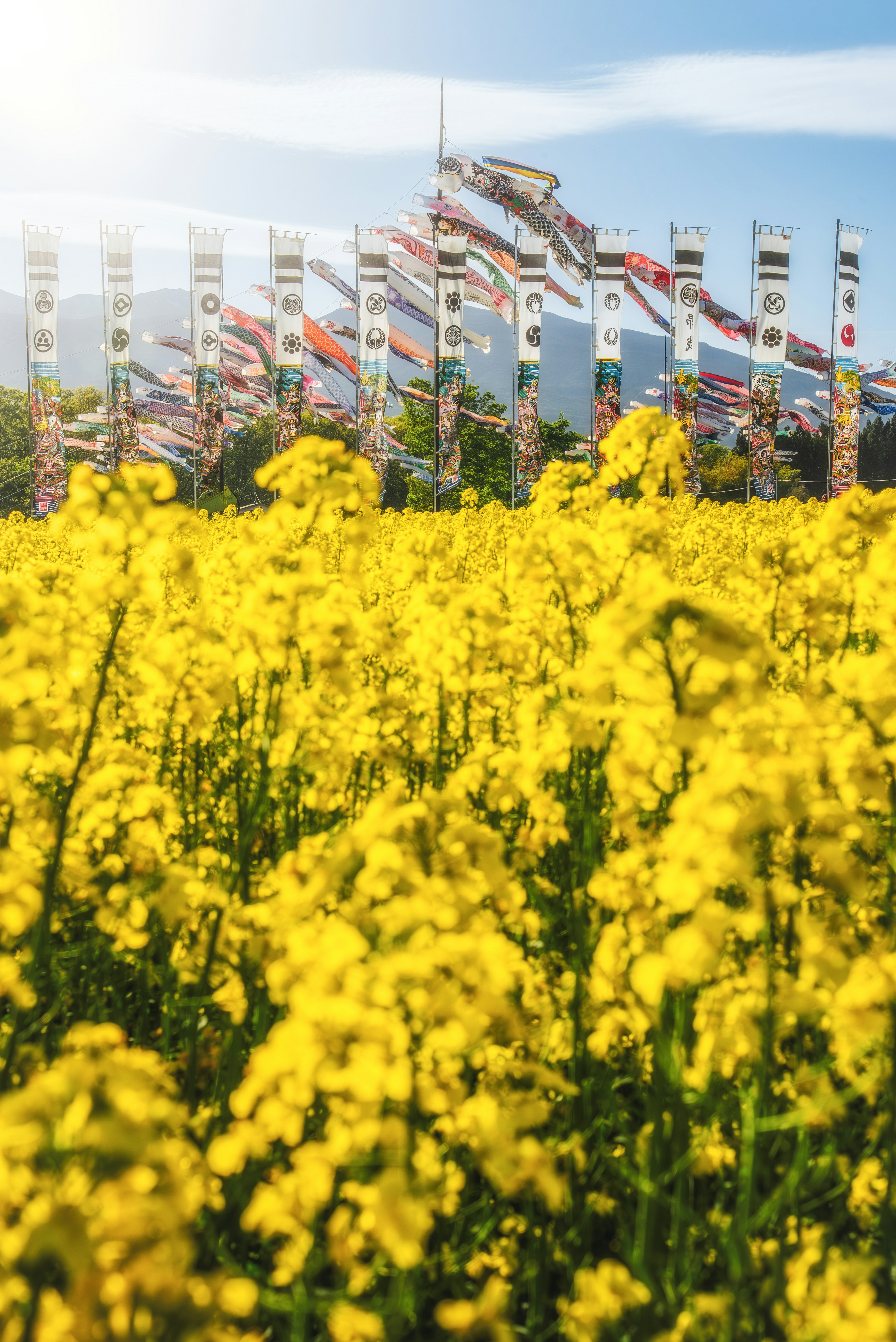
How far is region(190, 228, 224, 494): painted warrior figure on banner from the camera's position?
21.8 metres

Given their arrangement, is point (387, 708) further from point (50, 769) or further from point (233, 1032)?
point (233, 1032)

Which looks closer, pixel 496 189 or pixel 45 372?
pixel 45 372

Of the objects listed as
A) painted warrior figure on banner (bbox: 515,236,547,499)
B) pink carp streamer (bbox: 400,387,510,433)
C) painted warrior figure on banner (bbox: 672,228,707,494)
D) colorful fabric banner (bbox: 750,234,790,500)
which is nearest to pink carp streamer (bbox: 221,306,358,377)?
pink carp streamer (bbox: 400,387,510,433)

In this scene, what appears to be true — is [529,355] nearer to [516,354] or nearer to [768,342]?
[516,354]

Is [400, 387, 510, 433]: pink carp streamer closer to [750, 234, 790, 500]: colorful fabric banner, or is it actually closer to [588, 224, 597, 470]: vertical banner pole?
[588, 224, 597, 470]: vertical banner pole

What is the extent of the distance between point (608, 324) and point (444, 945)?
23180 millimetres

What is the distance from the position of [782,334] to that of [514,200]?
7355mm

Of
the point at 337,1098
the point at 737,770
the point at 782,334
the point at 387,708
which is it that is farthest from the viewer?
the point at 782,334

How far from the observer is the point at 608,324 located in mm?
22500

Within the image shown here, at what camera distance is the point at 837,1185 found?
2127 millimetres

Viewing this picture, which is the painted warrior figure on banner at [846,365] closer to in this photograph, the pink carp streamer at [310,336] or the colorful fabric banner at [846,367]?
the colorful fabric banner at [846,367]

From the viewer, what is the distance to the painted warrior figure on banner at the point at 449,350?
21.8 meters

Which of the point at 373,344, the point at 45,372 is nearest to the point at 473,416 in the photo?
the point at 373,344

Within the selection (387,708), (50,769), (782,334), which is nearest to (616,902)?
(387,708)
